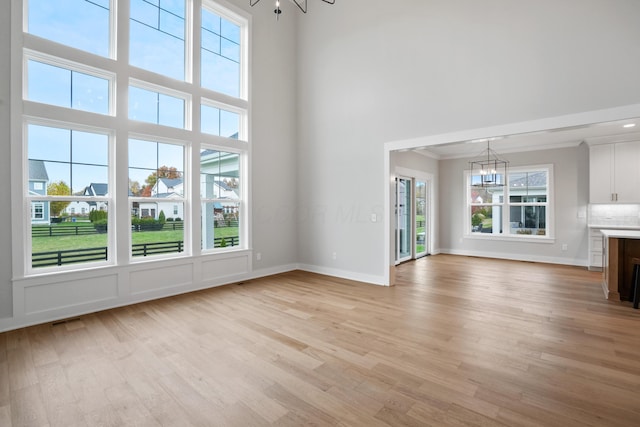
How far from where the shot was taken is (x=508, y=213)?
7.84m

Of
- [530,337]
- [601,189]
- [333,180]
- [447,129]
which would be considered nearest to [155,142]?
[333,180]

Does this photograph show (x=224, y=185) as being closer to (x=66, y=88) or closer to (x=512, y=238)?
(x=66, y=88)

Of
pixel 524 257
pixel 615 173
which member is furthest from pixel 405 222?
pixel 615 173

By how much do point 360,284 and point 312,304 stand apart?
1345mm

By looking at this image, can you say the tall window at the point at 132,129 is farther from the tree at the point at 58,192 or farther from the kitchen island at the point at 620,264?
the kitchen island at the point at 620,264

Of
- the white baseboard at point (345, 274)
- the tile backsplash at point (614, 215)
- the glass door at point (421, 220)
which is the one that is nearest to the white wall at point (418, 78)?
the white baseboard at point (345, 274)

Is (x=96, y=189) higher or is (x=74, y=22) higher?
(x=74, y=22)

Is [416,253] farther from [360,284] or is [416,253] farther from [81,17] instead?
[81,17]

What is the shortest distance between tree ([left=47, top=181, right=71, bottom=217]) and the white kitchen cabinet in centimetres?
926

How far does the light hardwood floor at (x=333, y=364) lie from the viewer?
1906 mm

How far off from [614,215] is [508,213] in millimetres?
1983

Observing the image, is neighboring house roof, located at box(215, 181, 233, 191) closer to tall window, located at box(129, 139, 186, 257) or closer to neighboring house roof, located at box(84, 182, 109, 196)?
tall window, located at box(129, 139, 186, 257)

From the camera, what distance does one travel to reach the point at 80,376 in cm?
234

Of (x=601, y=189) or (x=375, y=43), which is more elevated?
(x=375, y=43)
